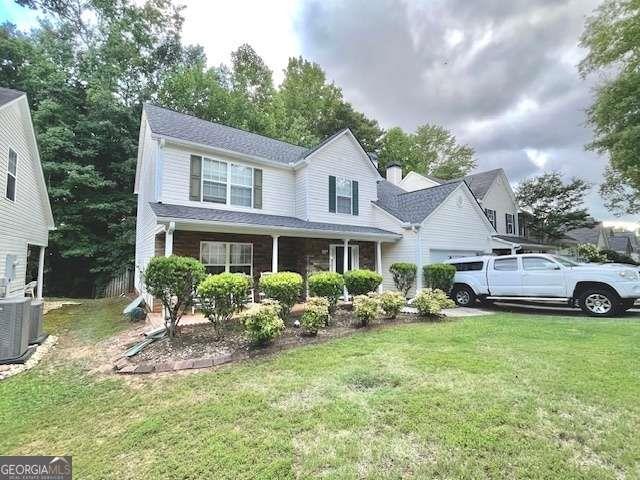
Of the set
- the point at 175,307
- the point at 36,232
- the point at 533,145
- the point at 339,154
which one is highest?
the point at 533,145

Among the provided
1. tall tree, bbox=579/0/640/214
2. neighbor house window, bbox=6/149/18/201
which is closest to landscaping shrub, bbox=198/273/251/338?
neighbor house window, bbox=6/149/18/201

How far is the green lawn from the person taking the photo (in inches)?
102

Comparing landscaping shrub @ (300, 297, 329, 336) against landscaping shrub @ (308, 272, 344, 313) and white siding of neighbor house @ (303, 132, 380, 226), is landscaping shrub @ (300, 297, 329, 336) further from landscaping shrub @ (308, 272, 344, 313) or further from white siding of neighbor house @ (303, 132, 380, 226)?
white siding of neighbor house @ (303, 132, 380, 226)

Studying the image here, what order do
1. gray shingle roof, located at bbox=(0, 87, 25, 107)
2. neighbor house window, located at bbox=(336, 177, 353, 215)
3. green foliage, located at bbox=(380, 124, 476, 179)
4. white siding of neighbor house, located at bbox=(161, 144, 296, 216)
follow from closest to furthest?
gray shingle roof, located at bbox=(0, 87, 25, 107) → white siding of neighbor house, located at bbox=(161, 144, 296, 216) → neighbor house window, located at bbox=(336, 177, 353, 215) → green foliage, located at bbox=(380, 124, 476, 179)

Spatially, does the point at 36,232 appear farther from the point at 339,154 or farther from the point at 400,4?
the point at 400,4

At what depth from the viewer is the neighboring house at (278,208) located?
9898 millimetres

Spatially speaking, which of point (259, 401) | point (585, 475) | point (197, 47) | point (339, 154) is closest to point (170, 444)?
point (259, 401)

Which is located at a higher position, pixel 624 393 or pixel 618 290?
pixel 618 290

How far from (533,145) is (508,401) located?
2469 centimetres

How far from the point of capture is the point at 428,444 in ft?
9.18

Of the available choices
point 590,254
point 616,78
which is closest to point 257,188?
point 616,78

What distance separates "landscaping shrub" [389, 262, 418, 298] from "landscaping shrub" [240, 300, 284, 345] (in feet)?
23.8

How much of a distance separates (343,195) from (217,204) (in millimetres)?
5638

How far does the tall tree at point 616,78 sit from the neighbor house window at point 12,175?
2545 centimetres
